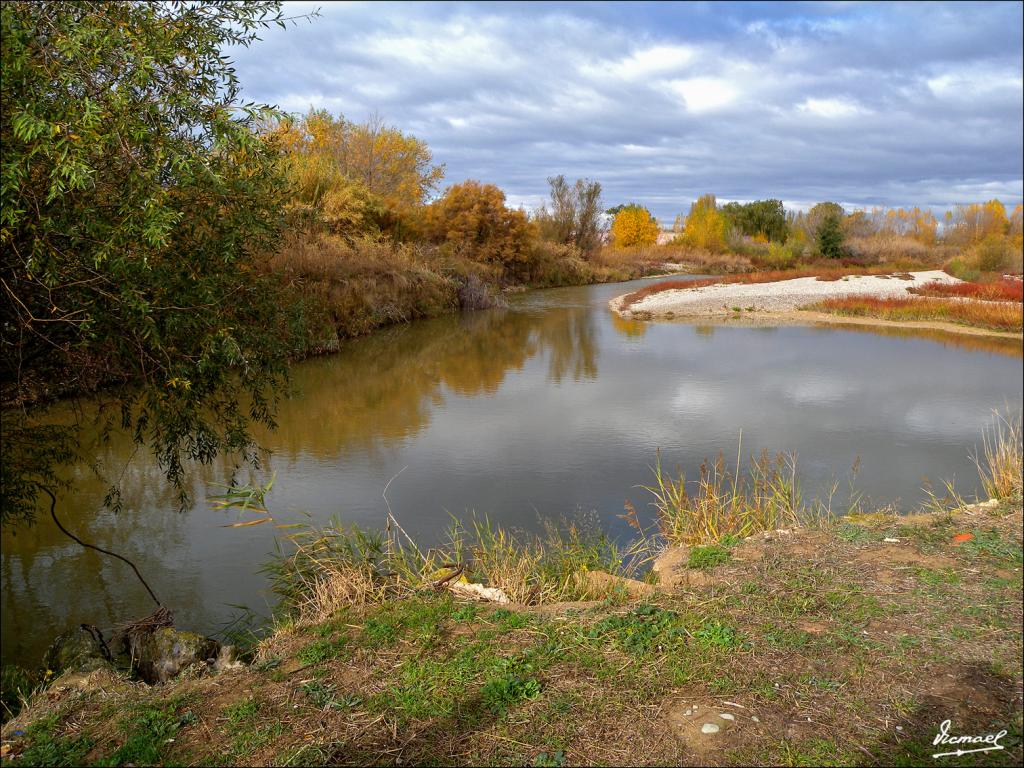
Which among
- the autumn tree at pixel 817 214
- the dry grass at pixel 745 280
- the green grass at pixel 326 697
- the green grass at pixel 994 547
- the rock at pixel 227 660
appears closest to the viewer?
the green grass at pixel 326 697

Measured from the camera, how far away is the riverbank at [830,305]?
2359 centimetres

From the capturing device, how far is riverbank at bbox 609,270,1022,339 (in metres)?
23.6

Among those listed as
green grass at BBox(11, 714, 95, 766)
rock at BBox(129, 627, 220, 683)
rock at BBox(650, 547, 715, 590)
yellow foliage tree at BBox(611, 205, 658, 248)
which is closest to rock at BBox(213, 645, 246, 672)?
rock at BBox(129, 627, 220, 683)

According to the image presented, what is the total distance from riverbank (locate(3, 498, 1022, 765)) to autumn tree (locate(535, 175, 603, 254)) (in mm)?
44882

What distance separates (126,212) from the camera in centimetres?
418

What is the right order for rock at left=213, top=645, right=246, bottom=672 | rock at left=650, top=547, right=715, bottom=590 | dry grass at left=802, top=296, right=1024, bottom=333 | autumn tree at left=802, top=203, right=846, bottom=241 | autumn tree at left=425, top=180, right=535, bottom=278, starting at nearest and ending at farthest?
rock at left=213, top=645, right=246, bottom=672
rock at left=650, top=547, right=715, bottom=590
dry grass at left=802, top=296, right=1024, bottom=333
autumn tree at left=425, top=180, right=535, bottom=278
autumn tree at left=802, top=203, right=846, bottom=241

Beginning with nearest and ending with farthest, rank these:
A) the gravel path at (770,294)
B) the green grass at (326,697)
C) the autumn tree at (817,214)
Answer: the green grass at (326,697) < the gravel path at (770,294) < the autumn tree at (817,214)

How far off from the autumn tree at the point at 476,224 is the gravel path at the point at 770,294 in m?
5.89

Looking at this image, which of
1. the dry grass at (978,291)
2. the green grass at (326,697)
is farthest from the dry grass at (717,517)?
the dry grass at (978,291)

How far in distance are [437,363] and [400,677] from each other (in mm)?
14332

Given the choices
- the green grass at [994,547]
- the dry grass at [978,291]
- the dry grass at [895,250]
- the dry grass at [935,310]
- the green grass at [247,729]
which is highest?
the dry grass at [895,250]

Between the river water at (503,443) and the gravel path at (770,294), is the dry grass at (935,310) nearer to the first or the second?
the gravel path at (770,294)

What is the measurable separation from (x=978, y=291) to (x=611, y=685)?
29.1 meters

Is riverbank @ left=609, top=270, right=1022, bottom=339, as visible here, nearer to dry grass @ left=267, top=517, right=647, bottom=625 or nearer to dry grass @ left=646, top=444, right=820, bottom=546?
dry grass @ left=646, top=444, right=820, bottom=546
